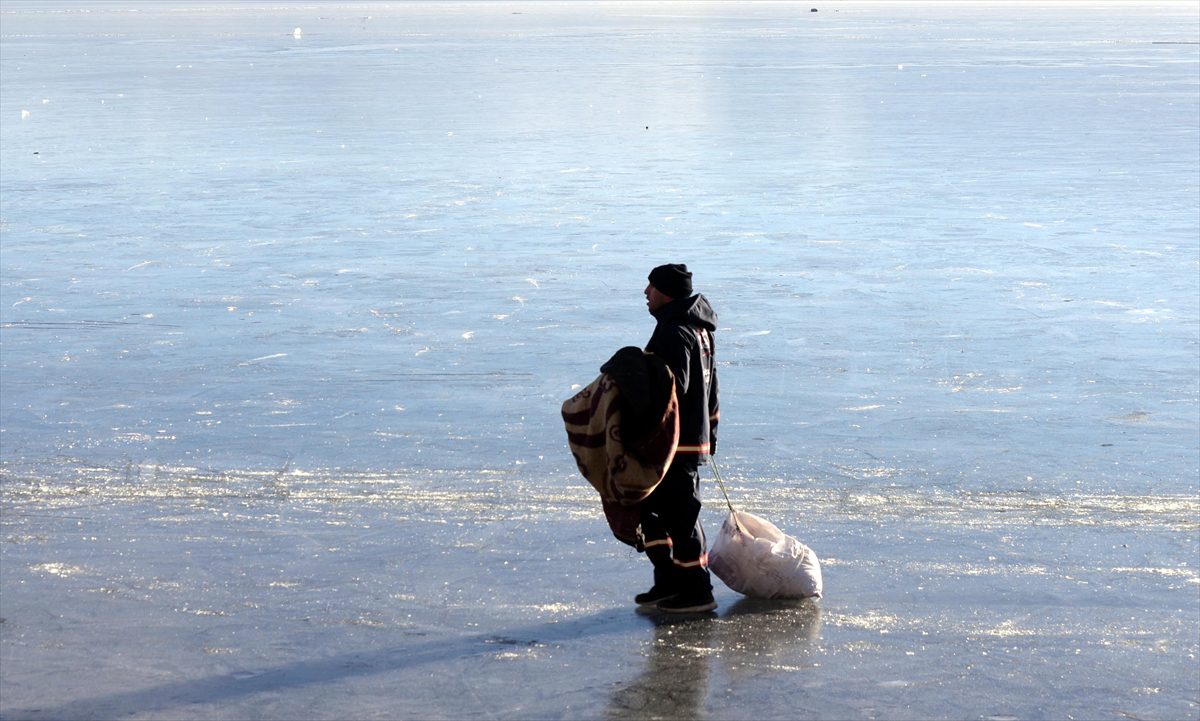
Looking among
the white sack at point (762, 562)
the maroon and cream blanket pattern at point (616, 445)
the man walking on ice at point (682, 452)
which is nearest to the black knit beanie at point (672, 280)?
the man walking on ice at point (682, 452)

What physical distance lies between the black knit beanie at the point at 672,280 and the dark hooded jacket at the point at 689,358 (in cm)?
4

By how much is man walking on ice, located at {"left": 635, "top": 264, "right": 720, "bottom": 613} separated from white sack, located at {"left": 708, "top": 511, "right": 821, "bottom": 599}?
110 mm

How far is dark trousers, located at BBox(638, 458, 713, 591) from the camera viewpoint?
19.2 ft

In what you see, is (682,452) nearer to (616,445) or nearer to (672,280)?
(616,445)

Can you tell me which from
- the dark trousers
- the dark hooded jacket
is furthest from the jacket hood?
the dark trousers

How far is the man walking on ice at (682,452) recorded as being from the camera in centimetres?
573

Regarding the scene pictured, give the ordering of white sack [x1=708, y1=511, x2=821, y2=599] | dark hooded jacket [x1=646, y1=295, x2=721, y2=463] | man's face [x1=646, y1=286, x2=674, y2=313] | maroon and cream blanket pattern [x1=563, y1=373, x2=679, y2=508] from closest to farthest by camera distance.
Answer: maroon and cream blanket pattern [x1=563, y1=373, x2=679, y2=508] < dark hooded jacket [x1=646, y1=295, x2=721, y2=463] < man's face [x1=646, y1=286, x2=674, y2=313] < white sack [x1=708, y1=511, x2=821, y2=599]

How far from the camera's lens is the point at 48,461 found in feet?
25.9

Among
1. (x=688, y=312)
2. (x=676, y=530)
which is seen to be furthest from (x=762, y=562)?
(x=688, y=312)

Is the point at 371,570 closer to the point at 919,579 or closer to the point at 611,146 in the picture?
the point at 919,579

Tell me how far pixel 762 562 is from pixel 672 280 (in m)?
1.13

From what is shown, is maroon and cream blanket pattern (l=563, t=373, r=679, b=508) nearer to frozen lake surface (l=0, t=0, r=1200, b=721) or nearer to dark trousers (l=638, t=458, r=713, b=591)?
dark trousers (l=638, t=458, r=713, b=591)

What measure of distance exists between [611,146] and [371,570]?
15.2 m

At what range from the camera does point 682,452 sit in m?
5.82
